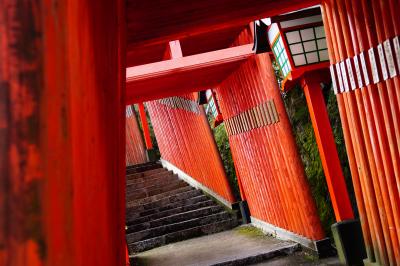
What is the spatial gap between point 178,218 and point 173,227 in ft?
1.35

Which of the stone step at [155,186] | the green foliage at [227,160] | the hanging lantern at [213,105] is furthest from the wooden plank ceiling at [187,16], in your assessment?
the stone step at [155,186]

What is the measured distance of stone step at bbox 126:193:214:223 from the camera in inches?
390

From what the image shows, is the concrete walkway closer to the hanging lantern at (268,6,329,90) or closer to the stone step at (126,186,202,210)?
the stone step at (126,186,202,210)

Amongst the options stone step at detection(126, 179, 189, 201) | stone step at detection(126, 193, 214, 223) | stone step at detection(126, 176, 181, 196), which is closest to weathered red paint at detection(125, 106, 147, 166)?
stone step at detection(126, 176, 181, 196)

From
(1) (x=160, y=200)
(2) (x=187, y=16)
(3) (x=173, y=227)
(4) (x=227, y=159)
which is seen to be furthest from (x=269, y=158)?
(1) (x=160, y=200)

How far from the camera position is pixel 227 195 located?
30.8 feet

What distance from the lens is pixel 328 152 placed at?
5156mm

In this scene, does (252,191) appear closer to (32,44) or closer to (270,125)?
(270,125)

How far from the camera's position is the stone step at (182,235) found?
865 cm

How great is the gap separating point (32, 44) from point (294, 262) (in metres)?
5.91

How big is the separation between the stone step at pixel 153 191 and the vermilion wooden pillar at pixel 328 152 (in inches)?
273

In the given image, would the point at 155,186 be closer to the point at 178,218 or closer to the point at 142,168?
the point at 142,168

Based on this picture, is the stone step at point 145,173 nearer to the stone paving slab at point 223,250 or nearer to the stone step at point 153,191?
the stone step at point 153,191

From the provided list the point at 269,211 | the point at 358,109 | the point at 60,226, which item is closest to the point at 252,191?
the point at 269,211
